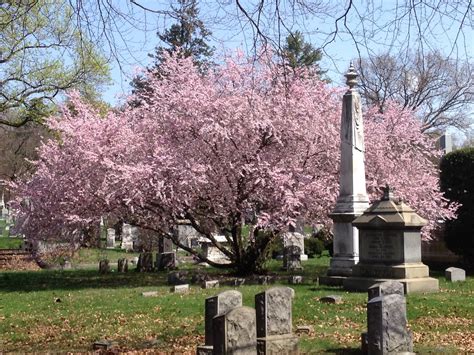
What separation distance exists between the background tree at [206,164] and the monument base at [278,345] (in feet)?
32.1

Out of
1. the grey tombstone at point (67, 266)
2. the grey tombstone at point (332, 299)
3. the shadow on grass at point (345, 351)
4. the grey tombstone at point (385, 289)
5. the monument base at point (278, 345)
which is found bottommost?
the shadow on grass at point (345, 351)

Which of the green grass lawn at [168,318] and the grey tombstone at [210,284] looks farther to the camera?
the grey tombstone at [210,284]

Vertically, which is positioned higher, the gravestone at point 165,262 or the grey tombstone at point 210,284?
the gravestone at point 165,262

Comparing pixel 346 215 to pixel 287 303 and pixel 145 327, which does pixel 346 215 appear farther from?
pixel 287 303

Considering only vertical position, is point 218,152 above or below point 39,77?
below

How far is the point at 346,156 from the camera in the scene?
56.0 feet

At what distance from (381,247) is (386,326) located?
293 inches

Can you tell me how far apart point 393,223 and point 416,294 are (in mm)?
1660

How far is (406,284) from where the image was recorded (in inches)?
555

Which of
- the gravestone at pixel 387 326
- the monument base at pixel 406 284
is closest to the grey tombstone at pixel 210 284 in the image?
the monument base at pixel 406 284

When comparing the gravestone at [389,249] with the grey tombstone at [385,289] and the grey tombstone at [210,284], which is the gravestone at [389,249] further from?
the grey tombstone at [385,289]

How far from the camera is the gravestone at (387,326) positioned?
7688 millimetres

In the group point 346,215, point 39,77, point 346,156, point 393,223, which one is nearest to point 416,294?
point 393,223

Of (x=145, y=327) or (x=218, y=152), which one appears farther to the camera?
(x=218, y=152)
